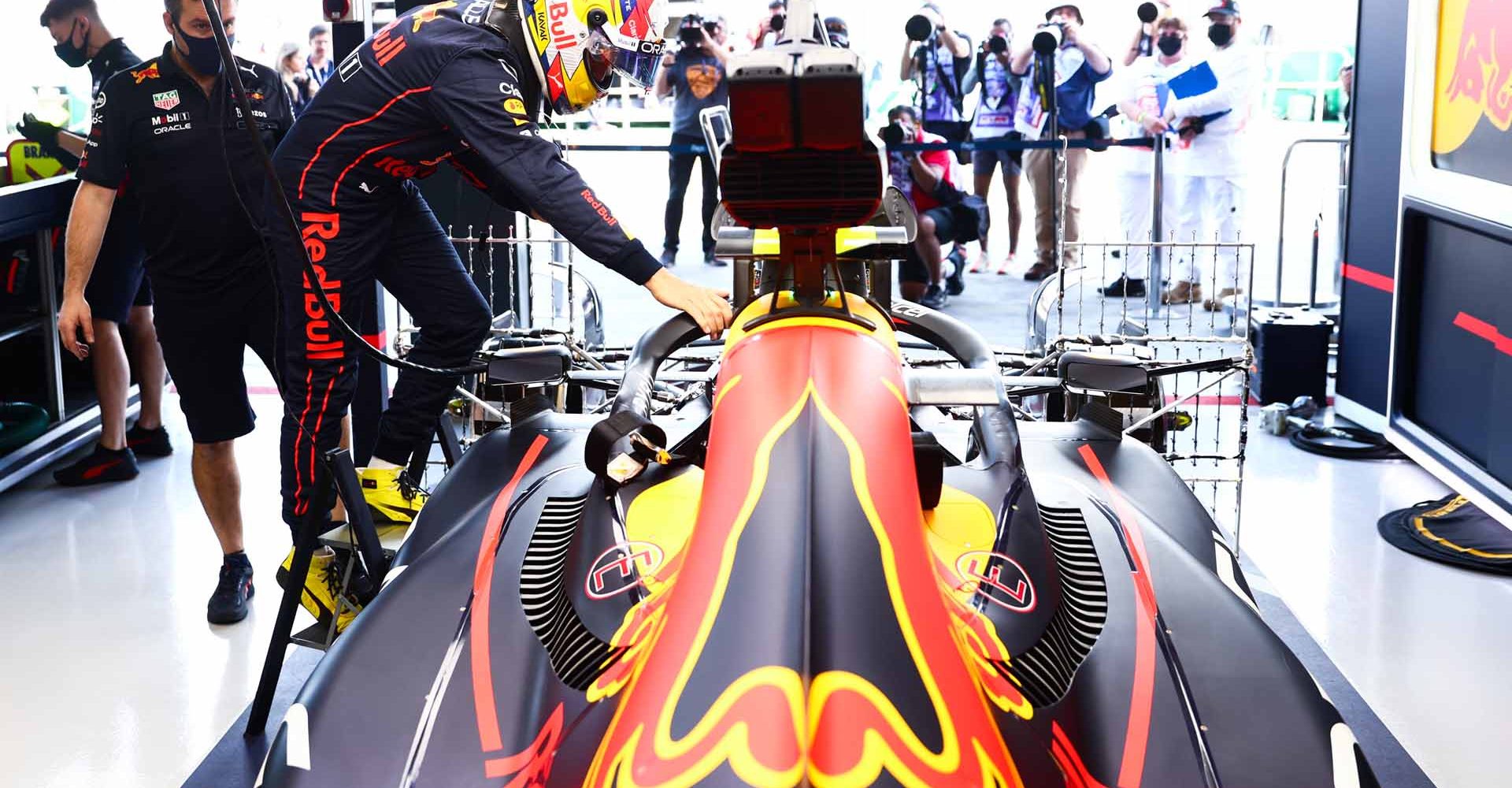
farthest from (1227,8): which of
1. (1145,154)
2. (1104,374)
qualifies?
(1104,374)

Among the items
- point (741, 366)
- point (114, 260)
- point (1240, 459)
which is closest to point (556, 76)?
point (741, 366)

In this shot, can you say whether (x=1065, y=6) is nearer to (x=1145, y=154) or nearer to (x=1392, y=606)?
(x=1145, y=154)

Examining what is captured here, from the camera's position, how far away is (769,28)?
10.3 metres

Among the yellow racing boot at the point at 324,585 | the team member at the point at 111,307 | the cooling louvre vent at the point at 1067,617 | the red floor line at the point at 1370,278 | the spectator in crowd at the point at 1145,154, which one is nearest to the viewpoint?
the cooling louvre vent at the point at 1067,617

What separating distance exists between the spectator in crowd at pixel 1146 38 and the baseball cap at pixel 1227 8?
356mm

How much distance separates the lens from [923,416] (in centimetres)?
356

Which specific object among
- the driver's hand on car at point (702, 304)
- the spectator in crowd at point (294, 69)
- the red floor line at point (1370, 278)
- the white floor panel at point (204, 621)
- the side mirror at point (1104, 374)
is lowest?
the white floor panel at point (204, 621)

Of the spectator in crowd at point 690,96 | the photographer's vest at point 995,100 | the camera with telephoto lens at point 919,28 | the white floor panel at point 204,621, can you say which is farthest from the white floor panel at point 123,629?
the photographer's vest at point 995,100

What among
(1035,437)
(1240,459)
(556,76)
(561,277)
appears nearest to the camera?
(1035,437)

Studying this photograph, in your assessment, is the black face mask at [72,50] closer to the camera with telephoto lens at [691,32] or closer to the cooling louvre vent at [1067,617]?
the camera with telephoto lens at [691,32]

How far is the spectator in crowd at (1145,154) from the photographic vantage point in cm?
925

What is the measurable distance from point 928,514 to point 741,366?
56 cm

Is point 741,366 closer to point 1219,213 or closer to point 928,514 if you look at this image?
point 928,514

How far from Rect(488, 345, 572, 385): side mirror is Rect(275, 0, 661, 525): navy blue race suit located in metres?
0.29
